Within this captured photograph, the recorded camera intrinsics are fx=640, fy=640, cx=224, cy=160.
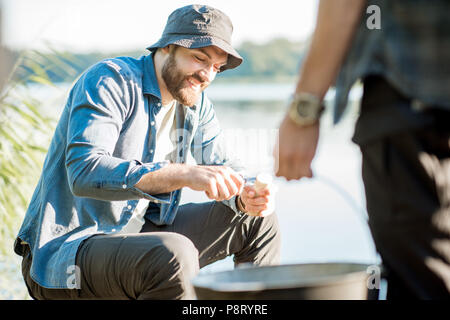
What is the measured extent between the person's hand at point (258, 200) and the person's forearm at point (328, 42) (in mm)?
1020

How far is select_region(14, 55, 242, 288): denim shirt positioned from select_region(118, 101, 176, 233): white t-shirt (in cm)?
5

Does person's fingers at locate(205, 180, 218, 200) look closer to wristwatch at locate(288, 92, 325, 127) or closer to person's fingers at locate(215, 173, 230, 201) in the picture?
person's fingers at locate(215, 173, 230, 201)

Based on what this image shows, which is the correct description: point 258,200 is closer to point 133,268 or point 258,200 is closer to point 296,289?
point 133,268

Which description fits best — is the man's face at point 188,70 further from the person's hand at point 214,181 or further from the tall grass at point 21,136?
the tall grass at point 21,136

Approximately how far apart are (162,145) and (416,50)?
1526 millimetres

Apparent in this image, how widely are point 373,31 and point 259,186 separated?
3.60 feet

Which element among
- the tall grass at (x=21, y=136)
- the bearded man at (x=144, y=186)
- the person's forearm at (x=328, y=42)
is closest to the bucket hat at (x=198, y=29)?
the bearded man at (x=144, y=186)

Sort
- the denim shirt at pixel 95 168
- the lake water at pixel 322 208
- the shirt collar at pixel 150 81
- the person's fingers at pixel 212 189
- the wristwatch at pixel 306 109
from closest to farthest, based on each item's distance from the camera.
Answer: the wristwatch at pixel 306 109 → the person's fingers at pixel 212 189 → the denim shirt at pixel 95 168 → the shirt collar at pixel 150 81 → the lake water at pixel 322 208

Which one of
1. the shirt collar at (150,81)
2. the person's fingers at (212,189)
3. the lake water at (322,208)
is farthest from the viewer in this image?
the lake water at (322,208)

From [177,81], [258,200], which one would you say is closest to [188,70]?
[177,81]

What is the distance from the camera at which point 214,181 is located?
6.23 feet

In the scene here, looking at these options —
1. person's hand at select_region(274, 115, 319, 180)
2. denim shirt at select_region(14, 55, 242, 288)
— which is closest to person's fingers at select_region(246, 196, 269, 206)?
denim shirt at select_region(14, 55, 242, 288)

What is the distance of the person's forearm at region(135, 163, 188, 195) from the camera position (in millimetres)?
1966

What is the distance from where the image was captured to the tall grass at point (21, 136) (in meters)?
3.12
